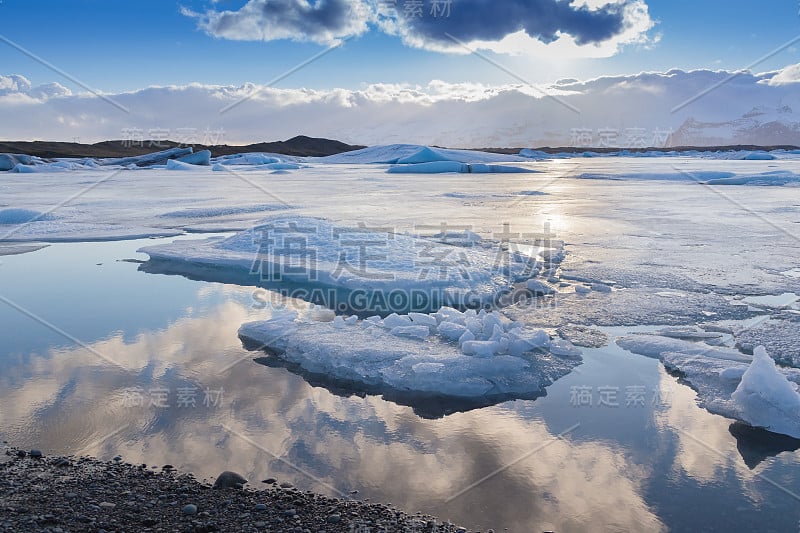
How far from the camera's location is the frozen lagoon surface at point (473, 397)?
2.40 metres

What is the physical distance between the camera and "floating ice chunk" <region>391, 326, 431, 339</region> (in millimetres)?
4090

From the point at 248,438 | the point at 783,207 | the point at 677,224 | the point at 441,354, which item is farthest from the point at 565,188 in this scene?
the point at 248,438

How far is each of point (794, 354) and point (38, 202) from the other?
14.3 metres

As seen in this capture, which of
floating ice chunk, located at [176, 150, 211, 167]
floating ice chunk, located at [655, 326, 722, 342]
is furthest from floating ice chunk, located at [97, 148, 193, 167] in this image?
Answer: floating ice chunk, located at [655, 326, 722, 342]

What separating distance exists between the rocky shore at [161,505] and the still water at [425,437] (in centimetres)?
11

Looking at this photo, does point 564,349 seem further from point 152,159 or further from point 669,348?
point 152,159

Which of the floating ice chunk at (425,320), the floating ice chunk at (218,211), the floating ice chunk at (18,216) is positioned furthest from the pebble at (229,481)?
the floating ice chunk at (18,216)

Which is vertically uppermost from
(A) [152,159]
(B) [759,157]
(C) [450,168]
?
(A) [152,159]


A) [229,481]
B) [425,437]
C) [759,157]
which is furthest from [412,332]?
[759,157]

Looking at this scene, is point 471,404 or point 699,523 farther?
point 471,404

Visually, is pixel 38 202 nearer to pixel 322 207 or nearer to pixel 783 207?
pixel 322 207

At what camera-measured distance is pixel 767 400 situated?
3021 mm

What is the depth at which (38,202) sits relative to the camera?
12883mm

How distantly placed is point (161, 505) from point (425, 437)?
1.23 meters
